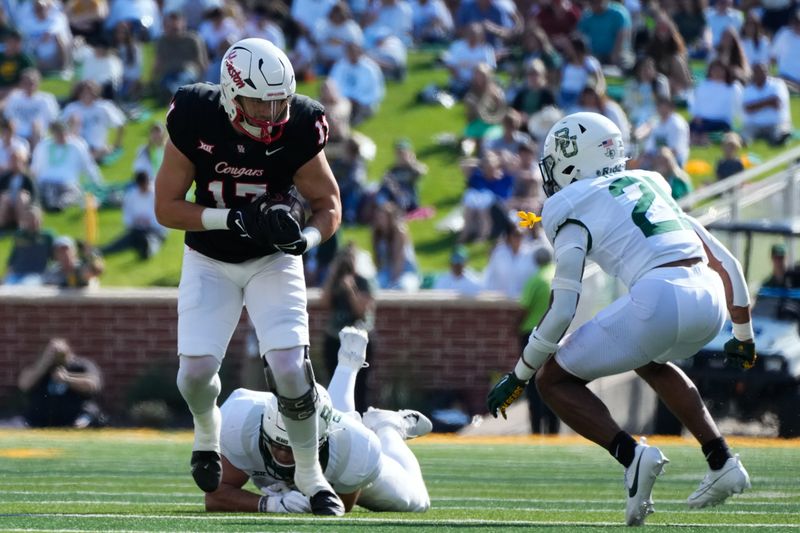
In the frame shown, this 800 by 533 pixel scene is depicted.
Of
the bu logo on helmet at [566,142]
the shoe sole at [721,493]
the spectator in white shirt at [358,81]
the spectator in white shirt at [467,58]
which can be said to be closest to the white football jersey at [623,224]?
the bu logo on helmet at [566,142]

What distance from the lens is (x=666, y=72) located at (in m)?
16.6

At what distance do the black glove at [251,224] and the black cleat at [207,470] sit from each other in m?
0.97

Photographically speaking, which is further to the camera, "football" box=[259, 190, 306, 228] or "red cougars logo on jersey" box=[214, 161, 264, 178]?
"red cougars logo on jersey" box=[214, 161, 264, 178]

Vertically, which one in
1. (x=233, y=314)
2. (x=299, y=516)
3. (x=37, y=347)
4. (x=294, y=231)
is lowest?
(x=37, y=347)

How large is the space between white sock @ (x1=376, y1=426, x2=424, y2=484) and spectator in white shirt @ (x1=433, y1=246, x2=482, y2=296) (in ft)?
21.7

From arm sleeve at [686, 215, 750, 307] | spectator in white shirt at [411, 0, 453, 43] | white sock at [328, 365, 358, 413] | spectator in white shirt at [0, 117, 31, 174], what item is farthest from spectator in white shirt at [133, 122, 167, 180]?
arm sleeve at [686, 215, 750, 307]

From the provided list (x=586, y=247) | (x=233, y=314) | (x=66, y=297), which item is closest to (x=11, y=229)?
(x=66, y=297)

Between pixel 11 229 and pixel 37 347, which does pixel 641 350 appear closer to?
pixel 37 347

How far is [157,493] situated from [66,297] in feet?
22.0

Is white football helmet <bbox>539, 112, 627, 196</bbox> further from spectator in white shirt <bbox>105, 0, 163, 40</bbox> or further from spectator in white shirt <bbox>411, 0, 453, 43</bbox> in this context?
spectator in white shirt <bbox>105, 0, 163, 40</bbox>

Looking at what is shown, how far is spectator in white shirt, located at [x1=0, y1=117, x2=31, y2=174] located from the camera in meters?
15.8

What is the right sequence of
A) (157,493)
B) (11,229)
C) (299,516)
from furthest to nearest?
(11,229), (157,493), (299,516)

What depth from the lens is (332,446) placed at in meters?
6.38

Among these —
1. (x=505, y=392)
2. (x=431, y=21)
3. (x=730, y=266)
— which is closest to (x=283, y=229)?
(x=505, y=392)
